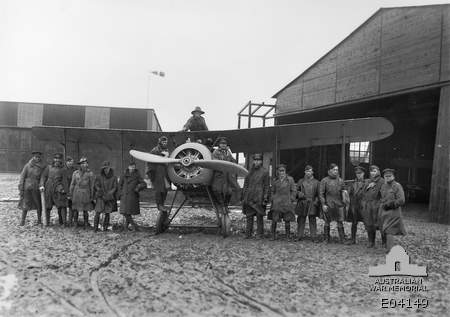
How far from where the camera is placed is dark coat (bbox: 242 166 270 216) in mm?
7906

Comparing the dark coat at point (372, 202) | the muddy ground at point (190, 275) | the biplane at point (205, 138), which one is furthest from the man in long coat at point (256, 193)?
the dark coat at point (372, 202)

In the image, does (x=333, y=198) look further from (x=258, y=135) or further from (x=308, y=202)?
(x=258, y=135)

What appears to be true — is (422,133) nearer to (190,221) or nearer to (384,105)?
(384,105)

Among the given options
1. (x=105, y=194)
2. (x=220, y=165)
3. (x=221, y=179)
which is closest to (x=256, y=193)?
(x=221, y=179)

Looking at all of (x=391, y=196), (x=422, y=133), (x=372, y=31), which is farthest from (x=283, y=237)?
(x=422, y=133)

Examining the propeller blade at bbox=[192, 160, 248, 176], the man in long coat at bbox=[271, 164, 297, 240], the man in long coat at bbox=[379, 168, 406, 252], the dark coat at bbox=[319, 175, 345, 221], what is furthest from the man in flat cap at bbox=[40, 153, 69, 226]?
the man in long coat at bbox=[379, 168, 406, 252]

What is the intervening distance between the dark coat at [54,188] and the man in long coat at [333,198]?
621 centimetres

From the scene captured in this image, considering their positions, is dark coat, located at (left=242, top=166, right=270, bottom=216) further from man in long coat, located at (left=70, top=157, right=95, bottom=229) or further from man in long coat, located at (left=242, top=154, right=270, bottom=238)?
man in long coat, located at (left=70, top=157, right=95, bottom=229)

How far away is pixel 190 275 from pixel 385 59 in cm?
1177

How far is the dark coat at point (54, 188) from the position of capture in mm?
8680

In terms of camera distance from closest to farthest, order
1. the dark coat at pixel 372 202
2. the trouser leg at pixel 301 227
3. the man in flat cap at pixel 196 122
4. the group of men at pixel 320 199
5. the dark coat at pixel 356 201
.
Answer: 1. the dark coat at pixel 372 202
2. the group of men at pixel 320 199
3. the dark coat at pixel 356 201
4. the trouser leg at pixel 301 227
5. the man in flat cap at pixel 196 122

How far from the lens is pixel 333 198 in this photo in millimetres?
7625

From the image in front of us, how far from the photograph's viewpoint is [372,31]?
13781mm

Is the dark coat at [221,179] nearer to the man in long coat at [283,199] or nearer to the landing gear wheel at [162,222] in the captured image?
the man in long coat at [283,199]
